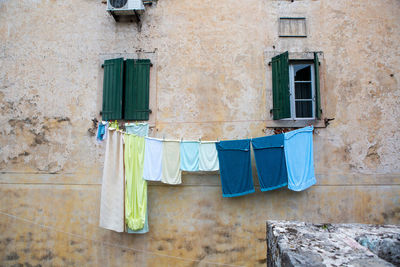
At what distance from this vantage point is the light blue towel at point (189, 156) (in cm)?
565

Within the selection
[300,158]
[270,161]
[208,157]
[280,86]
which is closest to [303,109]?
[280,86]

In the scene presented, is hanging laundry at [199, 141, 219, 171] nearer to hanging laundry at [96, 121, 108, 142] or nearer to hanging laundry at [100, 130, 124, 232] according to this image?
hanging laundry at [100, 130, 124, 232]

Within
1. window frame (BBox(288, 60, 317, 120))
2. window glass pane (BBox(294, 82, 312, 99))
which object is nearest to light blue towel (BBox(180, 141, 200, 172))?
window frame (BBox(288, 60, 317, 120))

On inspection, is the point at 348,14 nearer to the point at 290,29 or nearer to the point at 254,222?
the point at 290,29

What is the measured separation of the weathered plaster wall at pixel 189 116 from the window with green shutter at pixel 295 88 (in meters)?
0.23

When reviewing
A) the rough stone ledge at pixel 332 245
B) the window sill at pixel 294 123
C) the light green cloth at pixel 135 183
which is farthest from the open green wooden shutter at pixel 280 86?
the rough stone ledge at pixel 332 245

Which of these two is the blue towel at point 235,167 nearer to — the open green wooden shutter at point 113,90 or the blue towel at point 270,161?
the blue towel at point 270,161

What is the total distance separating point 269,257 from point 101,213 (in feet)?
13.6

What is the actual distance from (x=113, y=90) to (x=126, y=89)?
0.87 ft


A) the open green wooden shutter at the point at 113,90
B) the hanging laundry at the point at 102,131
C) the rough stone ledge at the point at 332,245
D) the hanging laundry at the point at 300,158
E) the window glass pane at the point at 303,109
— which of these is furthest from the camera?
the window glass pane at the point at 303,109

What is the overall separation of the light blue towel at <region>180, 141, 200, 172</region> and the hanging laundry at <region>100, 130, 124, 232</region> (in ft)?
3.91

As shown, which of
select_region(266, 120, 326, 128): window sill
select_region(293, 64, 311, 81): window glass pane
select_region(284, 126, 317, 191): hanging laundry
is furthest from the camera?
select_region(293, 64, 311, 81): window glass pane

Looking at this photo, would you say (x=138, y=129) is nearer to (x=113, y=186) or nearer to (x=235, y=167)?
(x=113, y=186)

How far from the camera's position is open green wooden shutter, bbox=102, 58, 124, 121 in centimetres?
605
